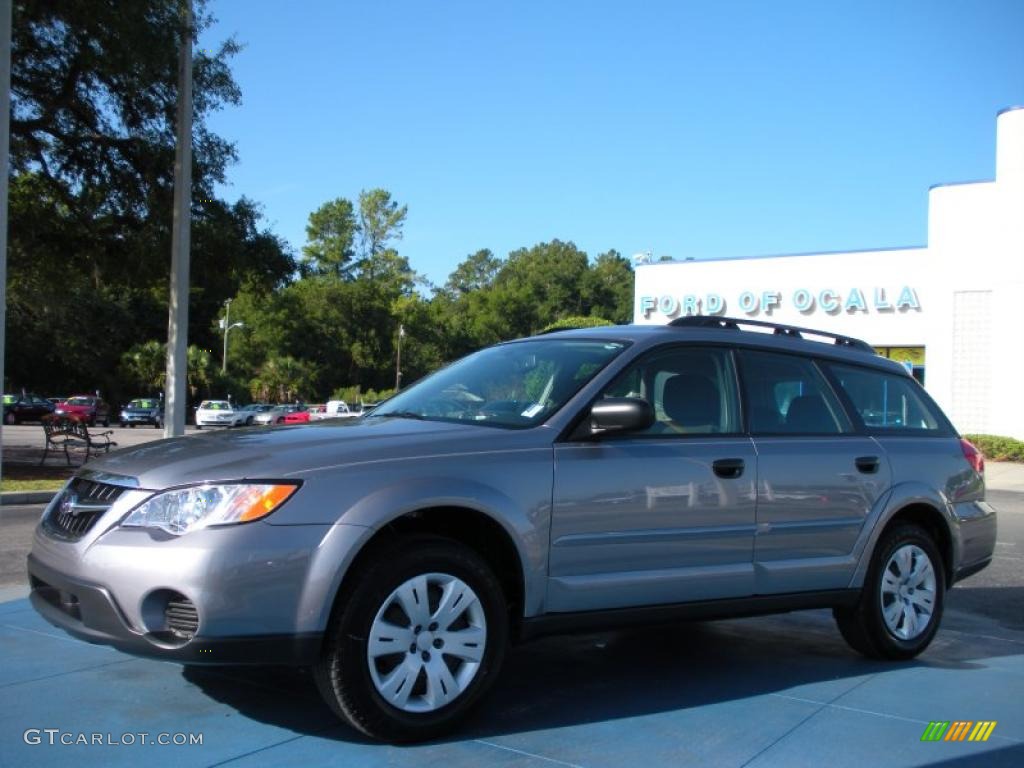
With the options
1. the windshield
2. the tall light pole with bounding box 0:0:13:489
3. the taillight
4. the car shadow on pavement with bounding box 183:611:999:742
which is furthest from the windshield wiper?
the tall light pole with bounding box 0:0:13:489

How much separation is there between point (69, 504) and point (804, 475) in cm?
344

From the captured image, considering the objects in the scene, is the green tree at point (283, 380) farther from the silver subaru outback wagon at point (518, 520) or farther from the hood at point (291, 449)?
the hood at point (291, 449)

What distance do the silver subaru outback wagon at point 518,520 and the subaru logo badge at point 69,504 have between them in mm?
A: 18

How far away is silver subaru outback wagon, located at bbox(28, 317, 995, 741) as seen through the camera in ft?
12.3

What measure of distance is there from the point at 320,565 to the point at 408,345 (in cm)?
7271

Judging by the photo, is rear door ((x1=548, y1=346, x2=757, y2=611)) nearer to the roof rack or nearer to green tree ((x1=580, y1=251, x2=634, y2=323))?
the roof rack

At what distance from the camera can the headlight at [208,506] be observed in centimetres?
376

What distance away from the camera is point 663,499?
466 cm

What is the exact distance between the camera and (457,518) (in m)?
4.30

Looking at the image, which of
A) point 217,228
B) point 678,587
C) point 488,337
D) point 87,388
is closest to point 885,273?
point 217,228

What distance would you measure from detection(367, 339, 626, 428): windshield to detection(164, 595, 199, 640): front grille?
1.52 meters

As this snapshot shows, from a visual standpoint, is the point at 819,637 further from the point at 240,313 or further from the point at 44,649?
the point at 240,313

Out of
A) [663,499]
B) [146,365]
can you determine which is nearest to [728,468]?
[663,499]

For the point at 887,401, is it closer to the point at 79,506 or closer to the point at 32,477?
the point at 79,506
